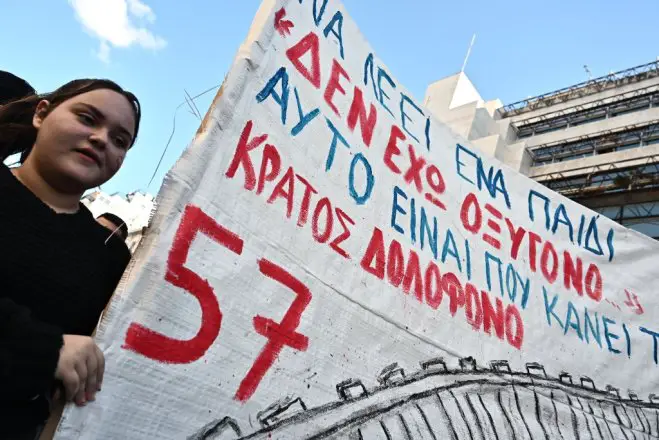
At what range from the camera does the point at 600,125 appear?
1463 centimetres

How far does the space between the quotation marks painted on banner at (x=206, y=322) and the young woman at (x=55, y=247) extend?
0.33 ft

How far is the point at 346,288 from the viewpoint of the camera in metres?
1.37

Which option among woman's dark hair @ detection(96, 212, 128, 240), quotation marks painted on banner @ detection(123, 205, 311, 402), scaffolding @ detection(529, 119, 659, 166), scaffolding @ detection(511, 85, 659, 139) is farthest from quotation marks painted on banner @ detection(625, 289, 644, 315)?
scaffolding @ detection(511, 85, 659, 139)

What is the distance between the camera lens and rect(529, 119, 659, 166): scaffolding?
44.2ft

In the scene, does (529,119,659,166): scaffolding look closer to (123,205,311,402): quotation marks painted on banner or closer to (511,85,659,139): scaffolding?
(511,85,659,139): scaffolding

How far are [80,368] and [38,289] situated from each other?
0.47 feet

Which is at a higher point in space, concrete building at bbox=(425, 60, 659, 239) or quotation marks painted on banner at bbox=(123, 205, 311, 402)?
concrete building at bbox=(425, 60, 659, 239)

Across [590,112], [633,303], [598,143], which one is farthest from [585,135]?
[633,303]

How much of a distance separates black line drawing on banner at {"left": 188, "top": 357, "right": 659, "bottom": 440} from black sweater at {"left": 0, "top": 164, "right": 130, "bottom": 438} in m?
0.34

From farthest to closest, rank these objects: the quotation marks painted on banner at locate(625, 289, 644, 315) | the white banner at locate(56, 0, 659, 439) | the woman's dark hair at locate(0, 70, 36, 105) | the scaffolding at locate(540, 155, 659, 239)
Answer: the scaffolding at locate(540, 155, 659, 239)
the quotation marks painted on banner at locate(625, 289, 644, 315)
the woman's dark hair at locate(0, 70, 36, 105)
the white banner at locate(56, 0, 659, 439)

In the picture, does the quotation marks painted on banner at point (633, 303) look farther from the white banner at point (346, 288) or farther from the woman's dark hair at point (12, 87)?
the woman's dark hair at point (12, 87)

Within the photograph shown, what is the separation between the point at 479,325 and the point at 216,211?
1.08m

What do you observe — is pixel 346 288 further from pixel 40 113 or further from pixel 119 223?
pixel 40 113

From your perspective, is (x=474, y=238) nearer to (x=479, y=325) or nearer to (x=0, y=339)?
(x=479, y=325)
